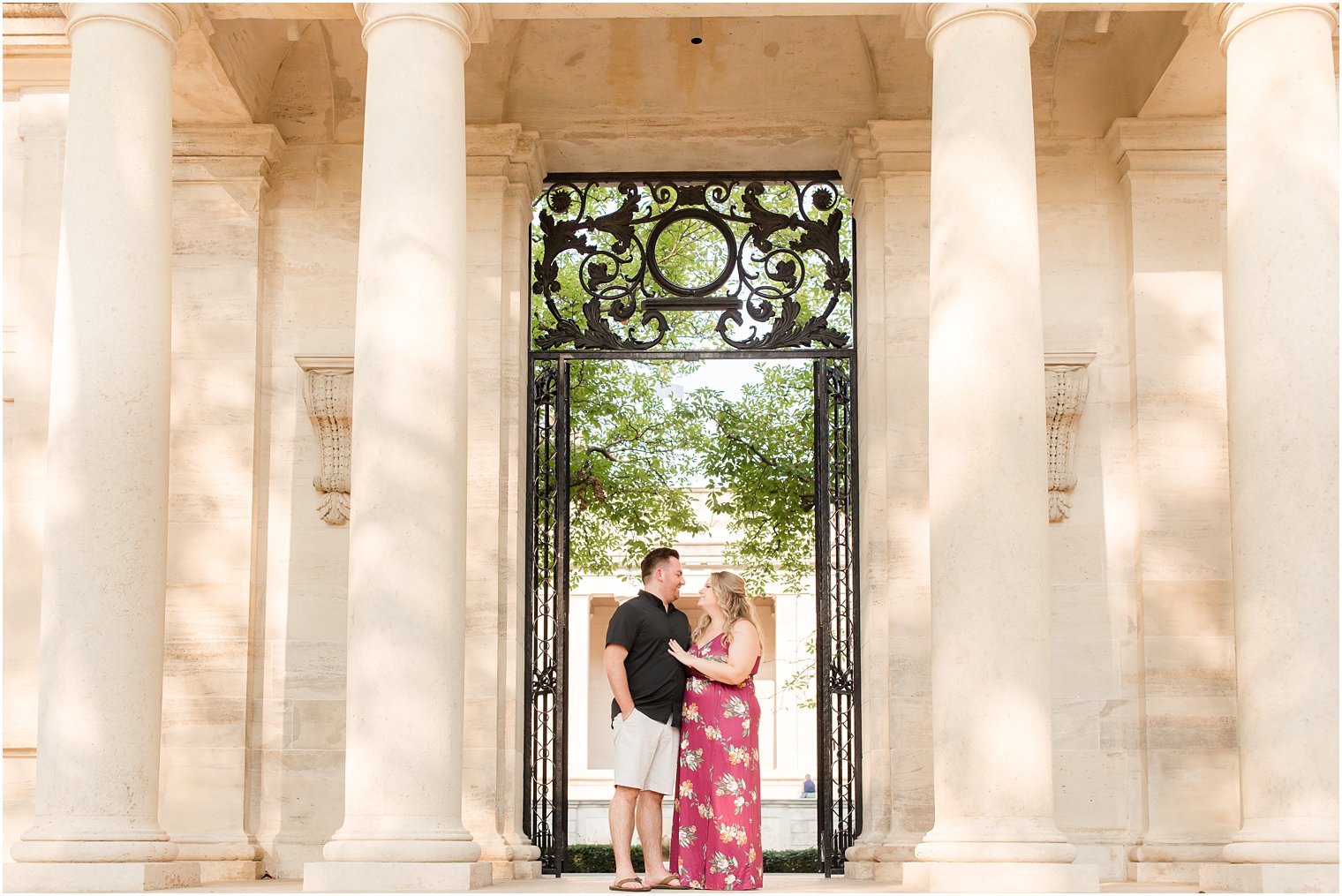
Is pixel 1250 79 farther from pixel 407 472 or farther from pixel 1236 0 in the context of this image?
pixel 407 472

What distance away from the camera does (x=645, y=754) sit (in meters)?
16.2

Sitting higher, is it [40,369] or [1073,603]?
[40,369]

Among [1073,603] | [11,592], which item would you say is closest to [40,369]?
[11,592]

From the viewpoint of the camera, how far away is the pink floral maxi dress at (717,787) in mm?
16438

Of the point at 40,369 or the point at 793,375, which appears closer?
the point at 40,369

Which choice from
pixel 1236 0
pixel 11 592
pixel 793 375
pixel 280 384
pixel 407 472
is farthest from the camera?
pixel 793 375

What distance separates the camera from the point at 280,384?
812 inches

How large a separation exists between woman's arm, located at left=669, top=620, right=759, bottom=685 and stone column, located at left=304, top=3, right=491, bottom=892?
2.34 meters

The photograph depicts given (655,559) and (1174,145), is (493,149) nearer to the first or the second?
(655,559)

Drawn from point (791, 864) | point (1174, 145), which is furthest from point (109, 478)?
point (791, 864)

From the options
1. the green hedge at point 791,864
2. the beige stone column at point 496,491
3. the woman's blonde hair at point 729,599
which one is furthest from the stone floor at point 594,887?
the green hedge at point 791,864

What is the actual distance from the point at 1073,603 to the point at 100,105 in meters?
12.8

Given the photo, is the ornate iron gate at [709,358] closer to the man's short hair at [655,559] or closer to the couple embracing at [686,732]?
the couple embracing at [686,732]

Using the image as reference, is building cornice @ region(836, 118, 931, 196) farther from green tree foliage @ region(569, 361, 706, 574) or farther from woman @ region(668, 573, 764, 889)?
green tree foliage @ region(569, 361, 706, 574)
